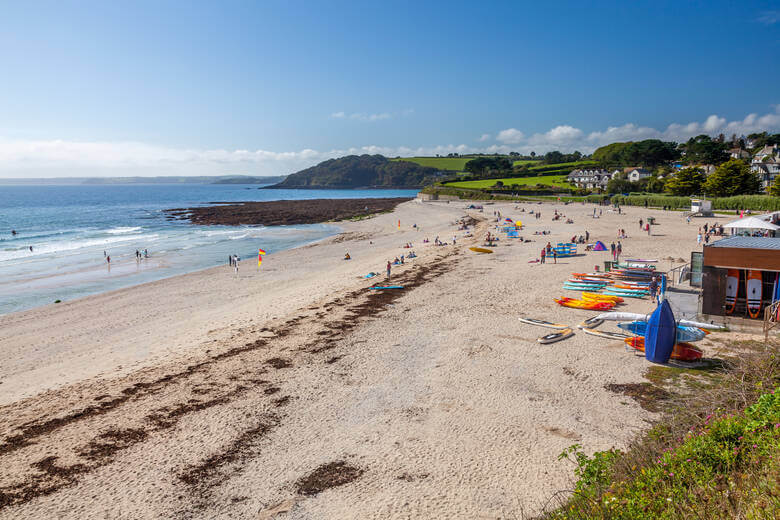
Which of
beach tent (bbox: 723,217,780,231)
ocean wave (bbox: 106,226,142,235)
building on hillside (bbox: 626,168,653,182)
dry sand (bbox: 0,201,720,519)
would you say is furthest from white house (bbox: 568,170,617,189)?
dry sand (bbox: 0,201,720,519)

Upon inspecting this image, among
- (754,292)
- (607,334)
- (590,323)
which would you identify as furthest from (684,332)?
(754,292)

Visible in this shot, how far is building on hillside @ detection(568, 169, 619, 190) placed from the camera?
3588 inches

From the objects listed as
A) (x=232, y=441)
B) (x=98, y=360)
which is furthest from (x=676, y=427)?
(x=98, y=360)

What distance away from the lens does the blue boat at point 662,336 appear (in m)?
11.1

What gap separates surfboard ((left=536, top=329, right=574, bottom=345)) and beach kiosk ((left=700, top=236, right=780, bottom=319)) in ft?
13.6

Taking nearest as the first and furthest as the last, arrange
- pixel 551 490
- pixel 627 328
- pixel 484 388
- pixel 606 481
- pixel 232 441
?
pixel 606 481
pixel 551 490
pixel 232 441
pixel 484 388
pixel 627 328

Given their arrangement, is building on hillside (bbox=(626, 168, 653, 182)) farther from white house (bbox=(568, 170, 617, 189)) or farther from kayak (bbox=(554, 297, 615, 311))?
kayak (bbox=(554, 297, 615, 311))

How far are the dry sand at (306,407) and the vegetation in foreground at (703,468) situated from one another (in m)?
1.56

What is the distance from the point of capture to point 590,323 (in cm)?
1443

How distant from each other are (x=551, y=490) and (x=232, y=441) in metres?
5.93

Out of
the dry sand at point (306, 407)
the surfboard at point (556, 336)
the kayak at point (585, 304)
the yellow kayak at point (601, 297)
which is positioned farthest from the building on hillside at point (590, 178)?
the surfboard at point (556, 336)

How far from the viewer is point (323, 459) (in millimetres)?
8062

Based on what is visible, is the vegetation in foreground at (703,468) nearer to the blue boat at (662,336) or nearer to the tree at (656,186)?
the blue boat at (662,336)

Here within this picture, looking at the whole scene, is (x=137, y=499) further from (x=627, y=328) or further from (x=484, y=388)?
(x=627, y=328)
